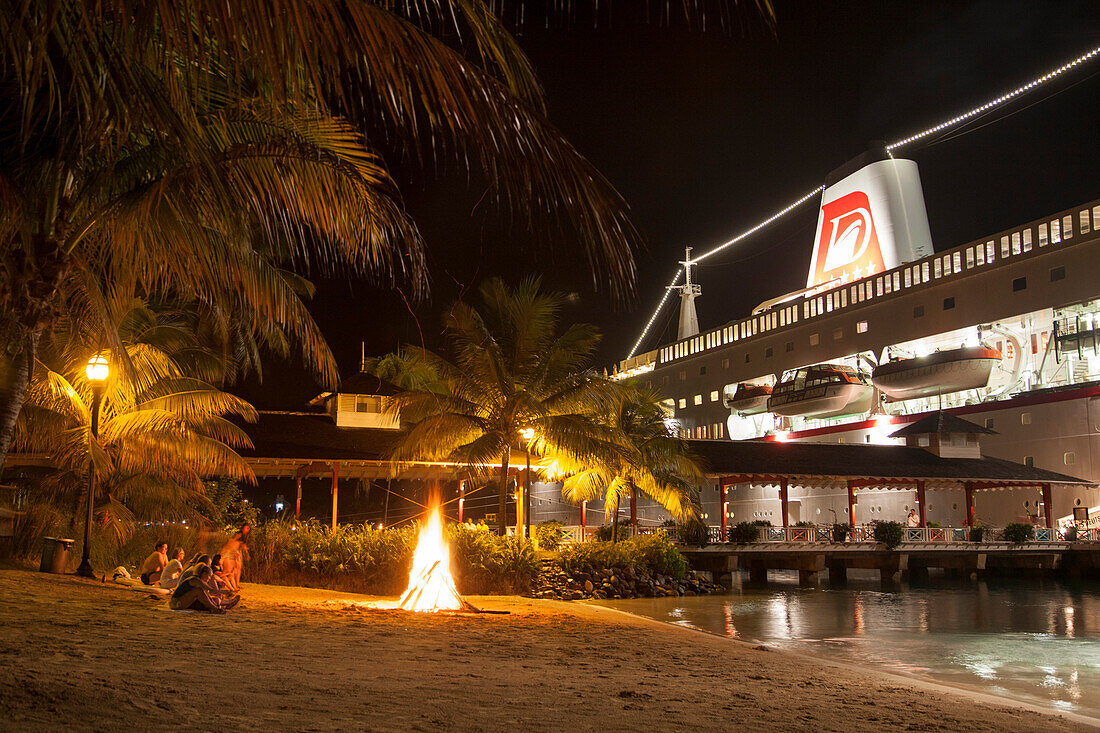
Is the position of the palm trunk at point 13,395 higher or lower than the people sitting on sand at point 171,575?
higher

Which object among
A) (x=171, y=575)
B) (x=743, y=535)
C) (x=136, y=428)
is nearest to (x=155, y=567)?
(x=171, y=575)

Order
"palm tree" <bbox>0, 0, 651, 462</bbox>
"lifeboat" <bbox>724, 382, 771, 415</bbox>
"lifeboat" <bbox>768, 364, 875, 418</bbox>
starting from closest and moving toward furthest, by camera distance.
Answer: "palm tree" <bbox>0, 0, 651, 462</bbox>
"lifeboat" <bbox>768, 364, 875, 418</bbox>
"lifeboat" <bbox>724, 382, 771, 415</bbox>

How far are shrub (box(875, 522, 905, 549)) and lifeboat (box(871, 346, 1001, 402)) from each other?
602 inches

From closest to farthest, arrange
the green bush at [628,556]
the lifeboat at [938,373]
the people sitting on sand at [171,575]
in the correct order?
1. the people sitting on sand at [171,575]
2. the green bush at [628,556]
3. the lifeboat at [938,373]

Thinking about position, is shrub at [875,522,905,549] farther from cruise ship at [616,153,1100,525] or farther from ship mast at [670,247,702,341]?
ship mast at [670,247,702,341]

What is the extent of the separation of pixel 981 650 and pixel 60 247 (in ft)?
48.2

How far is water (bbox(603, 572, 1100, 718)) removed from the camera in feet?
38.4

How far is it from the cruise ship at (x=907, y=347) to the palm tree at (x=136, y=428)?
27004 mm

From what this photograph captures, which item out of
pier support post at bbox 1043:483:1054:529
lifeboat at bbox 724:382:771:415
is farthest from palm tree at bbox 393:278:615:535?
lifeboat at bbox 724:382:771:415

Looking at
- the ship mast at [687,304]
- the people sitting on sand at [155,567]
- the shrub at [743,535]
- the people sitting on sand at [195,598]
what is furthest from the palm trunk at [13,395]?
the ship mast at [687,304]

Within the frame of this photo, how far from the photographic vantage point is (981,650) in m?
14.6

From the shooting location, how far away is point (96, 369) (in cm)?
1327

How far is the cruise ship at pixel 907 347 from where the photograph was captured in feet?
133

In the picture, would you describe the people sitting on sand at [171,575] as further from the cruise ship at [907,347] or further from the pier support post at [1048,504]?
the pier support post at [1048,504]
